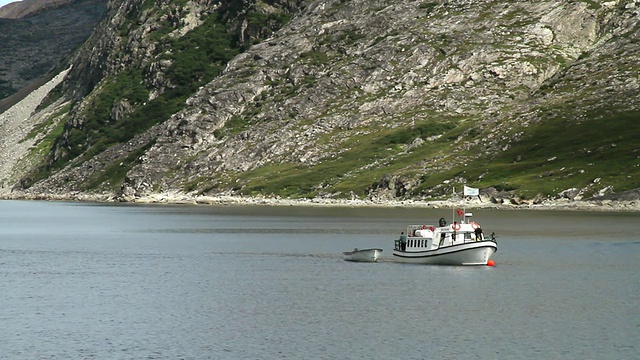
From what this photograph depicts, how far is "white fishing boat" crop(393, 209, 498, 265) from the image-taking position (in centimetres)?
9462

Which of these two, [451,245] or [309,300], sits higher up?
[451,245]

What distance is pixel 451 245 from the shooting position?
314 feet

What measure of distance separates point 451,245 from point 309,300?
1079 inches

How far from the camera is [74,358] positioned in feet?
168

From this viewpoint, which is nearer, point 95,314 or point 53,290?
point 95,314

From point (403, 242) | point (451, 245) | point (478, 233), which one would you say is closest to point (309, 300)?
point (451, 245)

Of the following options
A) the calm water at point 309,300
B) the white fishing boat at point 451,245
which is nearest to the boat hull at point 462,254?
the white fishing boat at point 451,245

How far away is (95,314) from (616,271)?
52.5 metres

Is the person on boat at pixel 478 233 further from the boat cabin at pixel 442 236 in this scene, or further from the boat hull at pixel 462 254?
the boat hull at pixel 462 254

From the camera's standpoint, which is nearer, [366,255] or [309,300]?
[309,300]

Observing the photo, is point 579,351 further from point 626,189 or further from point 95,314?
point 626,189

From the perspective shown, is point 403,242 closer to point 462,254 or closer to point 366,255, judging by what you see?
point 366,255

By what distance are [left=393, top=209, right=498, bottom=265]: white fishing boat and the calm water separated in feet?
8.10

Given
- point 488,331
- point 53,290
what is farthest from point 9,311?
point 488,331
